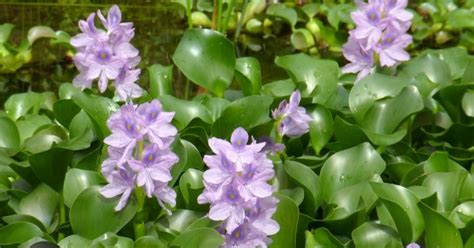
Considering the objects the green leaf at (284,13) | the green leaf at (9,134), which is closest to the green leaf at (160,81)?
the green leaf at (9,134)

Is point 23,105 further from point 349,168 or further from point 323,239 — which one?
point 323,239

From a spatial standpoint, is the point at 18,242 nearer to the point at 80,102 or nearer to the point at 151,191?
the point at 151,191

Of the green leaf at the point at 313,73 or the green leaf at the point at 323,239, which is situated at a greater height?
the green leaf at the point at 323,239

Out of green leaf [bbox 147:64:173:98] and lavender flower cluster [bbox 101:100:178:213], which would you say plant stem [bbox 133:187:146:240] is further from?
green leaf [bbox 147:64:173:98]

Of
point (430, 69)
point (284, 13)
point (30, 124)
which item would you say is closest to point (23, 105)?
point (30, 124)

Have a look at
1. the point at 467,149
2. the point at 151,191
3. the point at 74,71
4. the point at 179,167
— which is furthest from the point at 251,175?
the point at 74,71

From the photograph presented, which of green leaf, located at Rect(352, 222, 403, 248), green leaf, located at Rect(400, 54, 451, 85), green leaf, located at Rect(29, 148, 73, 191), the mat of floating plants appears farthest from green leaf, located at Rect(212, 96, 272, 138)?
green leaf, located at Rect(400, 54, 451, 85)

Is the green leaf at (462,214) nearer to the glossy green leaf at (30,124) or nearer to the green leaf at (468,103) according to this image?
the green leaf at (468,103)
